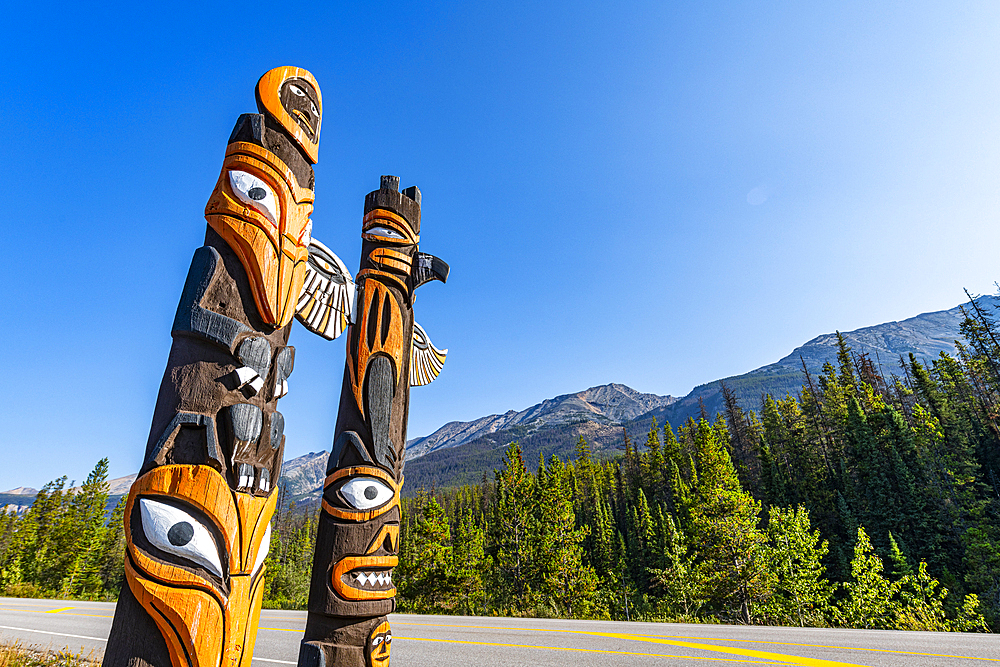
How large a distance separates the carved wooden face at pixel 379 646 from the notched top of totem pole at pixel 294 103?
3.56 meters

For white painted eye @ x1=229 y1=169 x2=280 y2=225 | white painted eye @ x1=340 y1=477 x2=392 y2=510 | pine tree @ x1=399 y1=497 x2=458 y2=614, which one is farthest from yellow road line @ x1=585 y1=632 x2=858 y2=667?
pine tree @ x1=399 y1=497 x2=458 y2=614

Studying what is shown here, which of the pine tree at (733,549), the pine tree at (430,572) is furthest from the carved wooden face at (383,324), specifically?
the pine tree at (430,572)

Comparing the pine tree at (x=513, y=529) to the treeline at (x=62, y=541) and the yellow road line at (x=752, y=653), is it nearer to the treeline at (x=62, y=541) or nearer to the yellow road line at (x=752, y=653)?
the yellow road line at (x=752, y=653)

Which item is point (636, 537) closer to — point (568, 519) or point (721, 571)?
point (568, 519)

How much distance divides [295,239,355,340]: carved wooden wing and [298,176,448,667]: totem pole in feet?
2.45

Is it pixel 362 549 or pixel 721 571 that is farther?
pixel 721 571

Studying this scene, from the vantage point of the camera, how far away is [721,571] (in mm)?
17078

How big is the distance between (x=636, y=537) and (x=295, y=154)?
166ft

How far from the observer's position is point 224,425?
2.29m

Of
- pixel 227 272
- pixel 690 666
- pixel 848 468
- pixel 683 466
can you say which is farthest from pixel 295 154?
pixel 683 466

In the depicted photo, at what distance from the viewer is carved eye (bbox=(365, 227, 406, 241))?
5316mm

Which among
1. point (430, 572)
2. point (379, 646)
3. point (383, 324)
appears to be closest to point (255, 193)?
point (383, 324)

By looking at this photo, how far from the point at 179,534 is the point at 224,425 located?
49 cm

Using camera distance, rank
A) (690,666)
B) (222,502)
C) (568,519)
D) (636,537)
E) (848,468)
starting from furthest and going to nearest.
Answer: (636,537), (848,468), (568,519), (690,666), (222,502)
